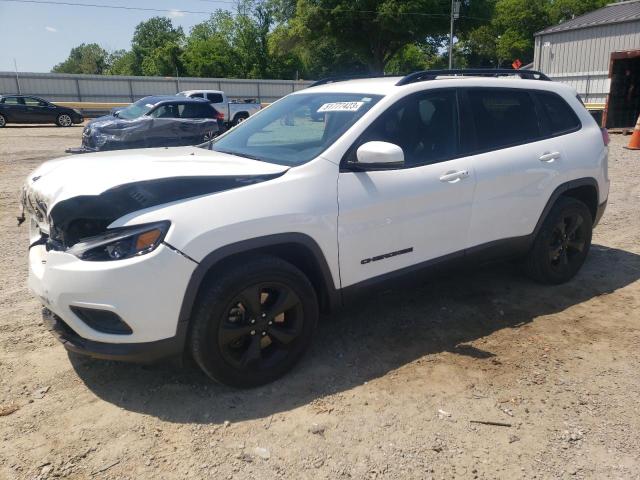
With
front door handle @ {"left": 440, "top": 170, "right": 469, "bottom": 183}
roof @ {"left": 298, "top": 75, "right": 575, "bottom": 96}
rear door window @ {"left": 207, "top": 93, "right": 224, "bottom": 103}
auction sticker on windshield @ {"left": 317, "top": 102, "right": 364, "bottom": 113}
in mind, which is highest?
rear door window @ {"left": 207, "top": 93, "right": 224, "bottom": 103}

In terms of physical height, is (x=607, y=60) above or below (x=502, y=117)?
above

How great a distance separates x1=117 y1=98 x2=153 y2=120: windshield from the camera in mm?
13887

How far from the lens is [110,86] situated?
34156 millimetres

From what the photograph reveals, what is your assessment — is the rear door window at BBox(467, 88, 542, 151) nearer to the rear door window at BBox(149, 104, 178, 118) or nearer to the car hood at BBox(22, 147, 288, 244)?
the car hood at BBox(22, 147, 288, 244)

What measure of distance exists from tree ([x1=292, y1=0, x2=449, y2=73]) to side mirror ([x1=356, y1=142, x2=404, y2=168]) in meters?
32.7

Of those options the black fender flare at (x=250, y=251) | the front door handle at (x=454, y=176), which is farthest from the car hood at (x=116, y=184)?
the front door handle at (x=454, y=176)

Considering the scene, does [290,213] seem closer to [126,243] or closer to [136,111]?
[126,243]

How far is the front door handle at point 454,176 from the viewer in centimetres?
370

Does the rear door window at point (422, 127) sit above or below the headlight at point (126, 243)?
above

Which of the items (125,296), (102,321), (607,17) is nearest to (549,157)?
(125,296)

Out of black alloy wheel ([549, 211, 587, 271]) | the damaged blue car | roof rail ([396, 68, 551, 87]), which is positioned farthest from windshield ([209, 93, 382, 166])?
the damaged blue car

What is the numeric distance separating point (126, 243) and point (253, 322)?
830 millimetres

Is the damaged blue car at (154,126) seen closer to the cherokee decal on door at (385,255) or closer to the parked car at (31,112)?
the cherokee decal on door at (385,255)

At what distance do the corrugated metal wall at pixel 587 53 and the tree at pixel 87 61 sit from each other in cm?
9988
